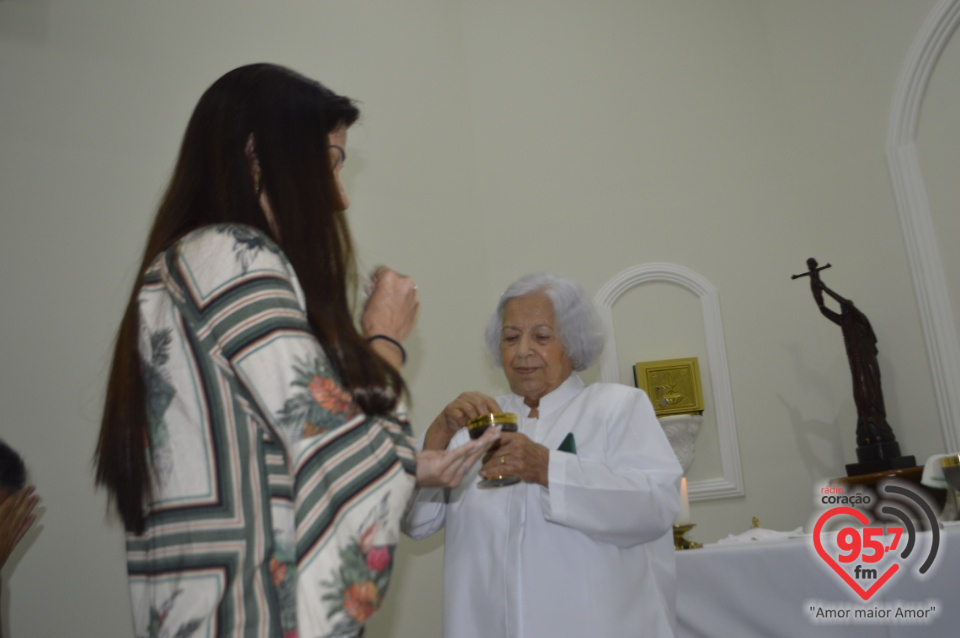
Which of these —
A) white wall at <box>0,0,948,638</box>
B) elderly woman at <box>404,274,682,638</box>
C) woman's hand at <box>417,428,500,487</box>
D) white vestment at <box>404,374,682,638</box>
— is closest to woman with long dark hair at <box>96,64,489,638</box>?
woman's hand at <box>417,428,500,487</box>

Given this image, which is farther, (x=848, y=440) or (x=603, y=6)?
(x=603, y=6)

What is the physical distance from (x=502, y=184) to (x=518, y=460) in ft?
11.4

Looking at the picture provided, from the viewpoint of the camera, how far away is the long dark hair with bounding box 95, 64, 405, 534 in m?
1.27

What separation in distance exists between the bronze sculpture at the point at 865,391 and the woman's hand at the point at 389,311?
367cm

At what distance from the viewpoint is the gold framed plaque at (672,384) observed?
5145mm

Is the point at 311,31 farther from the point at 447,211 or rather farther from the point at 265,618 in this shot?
the point at 265,618

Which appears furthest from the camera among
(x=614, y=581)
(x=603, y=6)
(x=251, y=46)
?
(x=603, y=6)

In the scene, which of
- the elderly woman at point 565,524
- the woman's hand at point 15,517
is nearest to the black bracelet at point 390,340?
the elderly woman at point 565,524

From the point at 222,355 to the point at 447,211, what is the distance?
4.23 metres

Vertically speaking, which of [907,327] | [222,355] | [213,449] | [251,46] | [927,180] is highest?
[251,46]

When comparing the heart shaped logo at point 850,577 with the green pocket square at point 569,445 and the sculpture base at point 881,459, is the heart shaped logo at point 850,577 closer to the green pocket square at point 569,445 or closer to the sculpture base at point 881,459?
the green pocket square at point 569,445

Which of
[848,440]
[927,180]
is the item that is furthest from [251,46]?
[848,440]

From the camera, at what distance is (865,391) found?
4.58m

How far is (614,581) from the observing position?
262cm
